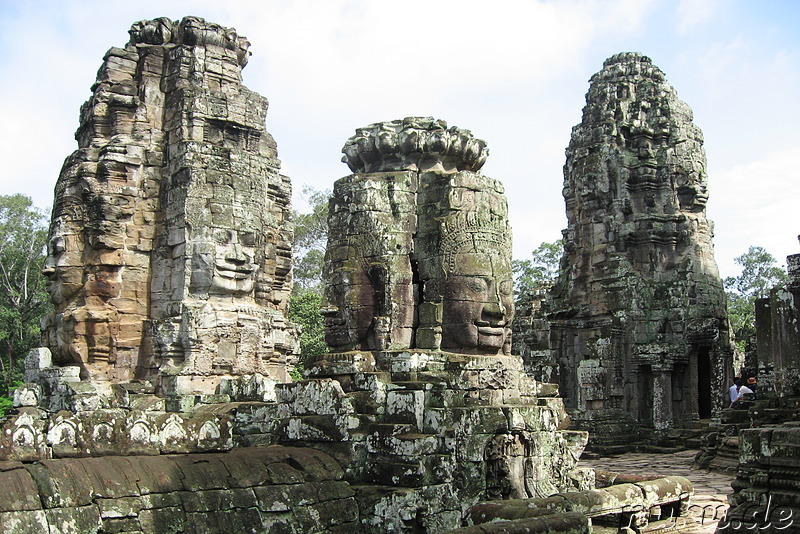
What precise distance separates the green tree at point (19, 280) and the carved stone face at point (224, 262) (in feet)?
72.3

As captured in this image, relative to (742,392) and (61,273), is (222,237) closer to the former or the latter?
(61,273)

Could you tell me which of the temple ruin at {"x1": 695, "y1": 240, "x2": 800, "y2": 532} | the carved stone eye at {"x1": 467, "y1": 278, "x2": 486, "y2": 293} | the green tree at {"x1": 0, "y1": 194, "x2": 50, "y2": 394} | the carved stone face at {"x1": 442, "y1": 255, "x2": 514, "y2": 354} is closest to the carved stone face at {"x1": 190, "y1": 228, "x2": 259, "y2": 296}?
the carved stone face at {"x1": 442, "y1": 255, "x2": 514, "y2": 354}

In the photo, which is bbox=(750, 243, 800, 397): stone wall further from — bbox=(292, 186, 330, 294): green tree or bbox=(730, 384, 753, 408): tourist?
bbox=(292, 186, 330, 294): green tree

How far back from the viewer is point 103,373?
533 inches

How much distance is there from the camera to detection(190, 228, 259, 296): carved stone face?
43.5ft

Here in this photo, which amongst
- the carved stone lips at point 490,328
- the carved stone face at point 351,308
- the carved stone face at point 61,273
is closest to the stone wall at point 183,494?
the carved stone face at point 351,308

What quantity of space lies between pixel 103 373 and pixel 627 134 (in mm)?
15587

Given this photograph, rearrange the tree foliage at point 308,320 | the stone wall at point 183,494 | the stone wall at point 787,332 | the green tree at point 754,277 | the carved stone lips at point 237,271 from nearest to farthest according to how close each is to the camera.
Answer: the stone wall at point 183,494 < the carved stone lips at point 237,271 < the stone wall at point 787,332 < the tree foliage at point 308,320 < the green tree at point 754,277

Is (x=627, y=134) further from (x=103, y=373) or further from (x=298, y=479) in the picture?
Result: (x=298, y=479)

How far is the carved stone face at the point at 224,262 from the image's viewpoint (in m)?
13.2

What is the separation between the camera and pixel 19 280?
115ft

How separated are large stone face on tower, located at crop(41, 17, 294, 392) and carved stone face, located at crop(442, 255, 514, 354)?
15.1 ft

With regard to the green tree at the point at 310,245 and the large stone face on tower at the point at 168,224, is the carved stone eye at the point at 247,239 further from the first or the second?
the green tree at the point at 310,245

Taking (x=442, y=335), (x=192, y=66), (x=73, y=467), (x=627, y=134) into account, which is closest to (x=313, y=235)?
(x=627, y=134)
